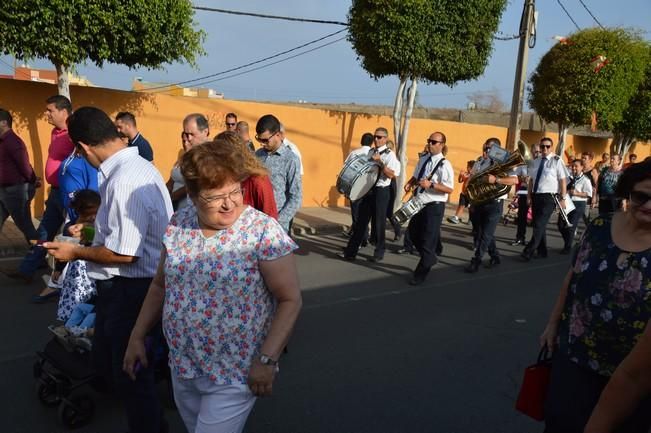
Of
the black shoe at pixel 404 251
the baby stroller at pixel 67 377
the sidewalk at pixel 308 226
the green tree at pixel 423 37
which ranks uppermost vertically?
the green tree at pixel 423 37

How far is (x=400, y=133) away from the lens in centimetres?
1273

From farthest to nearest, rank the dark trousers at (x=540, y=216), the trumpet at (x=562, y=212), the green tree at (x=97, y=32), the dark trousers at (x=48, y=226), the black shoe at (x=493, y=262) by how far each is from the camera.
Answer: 1. the trumpet at (x=562, y=212)
2. the dark trousers at (x=540, y=216)
3. the black shoe at (x=493, y=262)
4. the green tree at (x=97, y=32)
5. the dark trousers at (x=48, y=226)

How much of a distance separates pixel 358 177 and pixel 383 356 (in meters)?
3.43

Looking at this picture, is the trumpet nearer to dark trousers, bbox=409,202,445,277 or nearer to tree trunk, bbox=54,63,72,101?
dark trousers, bbox=409,202,445,277

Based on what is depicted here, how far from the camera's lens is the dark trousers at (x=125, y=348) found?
106 inches

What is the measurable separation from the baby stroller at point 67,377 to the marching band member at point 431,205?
13.9ft

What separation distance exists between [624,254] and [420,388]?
7.41 ft

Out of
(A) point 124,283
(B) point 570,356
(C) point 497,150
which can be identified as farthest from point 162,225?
(C) point 497,150

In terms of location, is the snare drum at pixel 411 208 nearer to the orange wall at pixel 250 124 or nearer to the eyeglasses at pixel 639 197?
the eyeglasses at pixel 639 197

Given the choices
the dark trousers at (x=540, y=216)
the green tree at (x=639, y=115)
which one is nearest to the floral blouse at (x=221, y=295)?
the dark trousers at (x=540, y=216)

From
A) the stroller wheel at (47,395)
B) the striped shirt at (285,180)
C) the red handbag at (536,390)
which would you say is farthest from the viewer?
the striped shirt at (285,180)

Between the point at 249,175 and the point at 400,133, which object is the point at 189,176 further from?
the point at 400,133

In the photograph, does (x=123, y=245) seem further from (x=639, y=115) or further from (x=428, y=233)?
(x=639, y=115)

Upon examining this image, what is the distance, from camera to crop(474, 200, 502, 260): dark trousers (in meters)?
7.75
